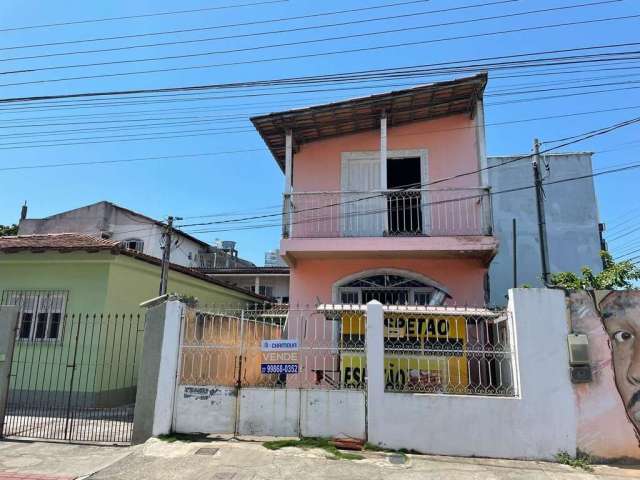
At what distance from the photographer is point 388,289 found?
10414mm

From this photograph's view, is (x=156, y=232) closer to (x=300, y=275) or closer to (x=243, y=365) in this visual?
(x=300, y=275)

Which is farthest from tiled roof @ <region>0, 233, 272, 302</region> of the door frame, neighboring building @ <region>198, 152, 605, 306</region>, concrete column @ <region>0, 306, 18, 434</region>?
neighboring building @ <region>198, 152, 605, 306</region>

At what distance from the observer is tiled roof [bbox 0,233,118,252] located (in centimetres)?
1043

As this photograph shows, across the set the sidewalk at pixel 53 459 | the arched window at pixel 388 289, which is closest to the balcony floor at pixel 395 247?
the arched window at pixel 388 289

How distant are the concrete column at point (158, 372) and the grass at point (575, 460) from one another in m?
5.58

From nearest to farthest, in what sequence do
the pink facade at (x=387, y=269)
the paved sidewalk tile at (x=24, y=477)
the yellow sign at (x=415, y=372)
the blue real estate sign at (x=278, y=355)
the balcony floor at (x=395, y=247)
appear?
1. the paved sidewalk tile at (x=24, y=477)
2. the yellow sign at (x=415, y=372)
3. the blue real estate sign at (x=278, y=355)
4. the balcony floor at (x=395, y=247)
5. the pink facade at (x=387, y=269)

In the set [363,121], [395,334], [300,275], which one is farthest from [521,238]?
[395,334]

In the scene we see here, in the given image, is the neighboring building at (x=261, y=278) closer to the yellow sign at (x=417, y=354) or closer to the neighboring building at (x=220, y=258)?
the neighboring building at (x=220, y=258)

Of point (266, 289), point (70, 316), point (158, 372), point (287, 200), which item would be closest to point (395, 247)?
point (287, 200)

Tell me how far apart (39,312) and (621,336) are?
39.4 feet

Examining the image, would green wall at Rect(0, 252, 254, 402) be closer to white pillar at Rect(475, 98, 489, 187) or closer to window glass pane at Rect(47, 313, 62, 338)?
window glass pane at Rect(47, 313, 62, 338)

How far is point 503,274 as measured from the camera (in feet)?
52.7

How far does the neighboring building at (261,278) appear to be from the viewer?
22125 mm

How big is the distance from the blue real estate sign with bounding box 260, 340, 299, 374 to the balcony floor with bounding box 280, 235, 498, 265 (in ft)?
10.3
